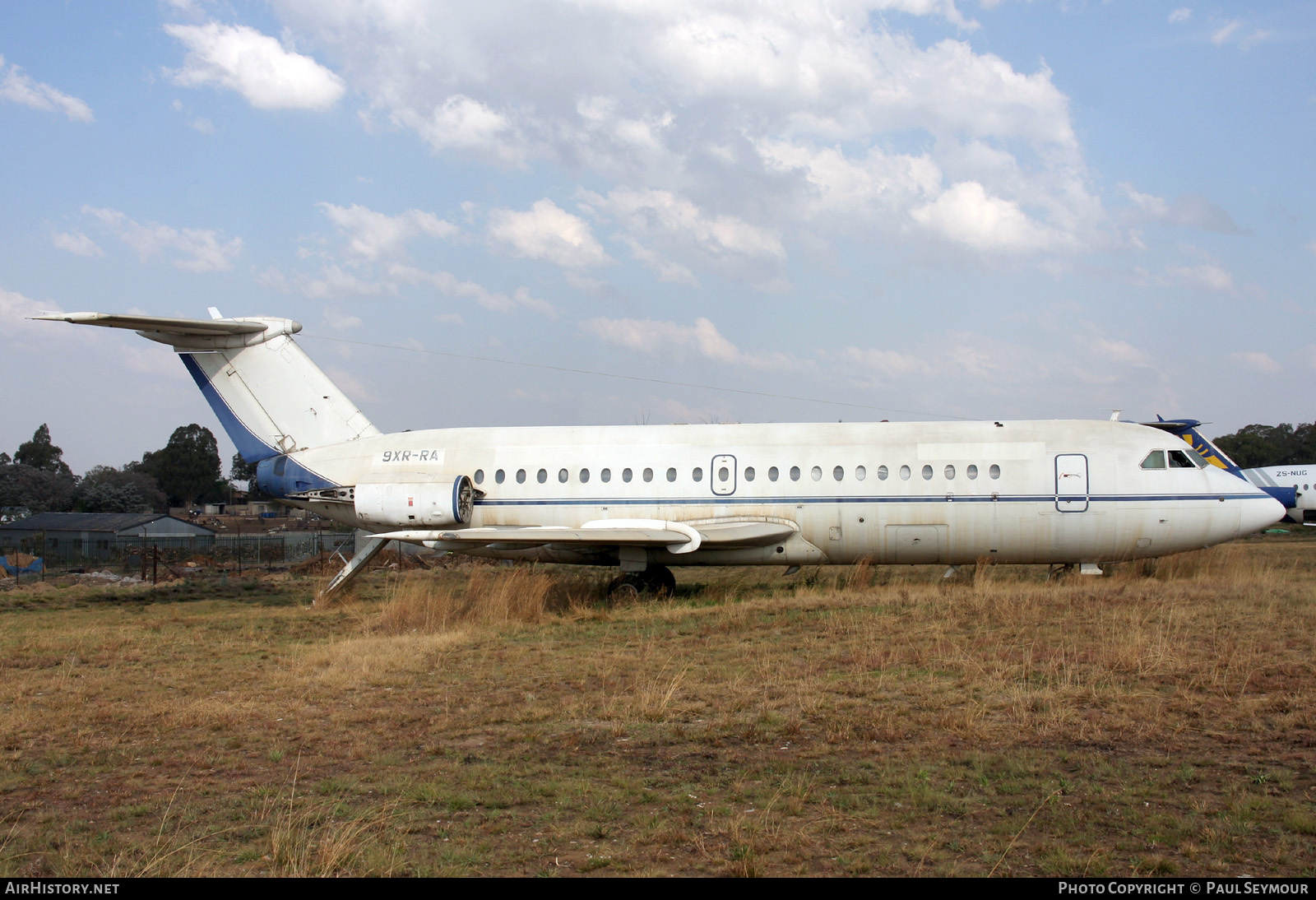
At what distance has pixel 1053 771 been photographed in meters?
6.34

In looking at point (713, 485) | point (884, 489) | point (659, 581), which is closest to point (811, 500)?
point (884, 489)

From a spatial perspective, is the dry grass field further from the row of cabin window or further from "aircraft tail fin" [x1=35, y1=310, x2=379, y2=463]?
"aircraft tail fin" [x1=35, y1=310, x2=379, y2=463]

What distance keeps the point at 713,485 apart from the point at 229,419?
10952mm

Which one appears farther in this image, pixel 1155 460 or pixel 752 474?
pixel 752 474

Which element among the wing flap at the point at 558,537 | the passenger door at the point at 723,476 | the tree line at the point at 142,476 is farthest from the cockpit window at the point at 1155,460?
the tree line at the point at 142,476

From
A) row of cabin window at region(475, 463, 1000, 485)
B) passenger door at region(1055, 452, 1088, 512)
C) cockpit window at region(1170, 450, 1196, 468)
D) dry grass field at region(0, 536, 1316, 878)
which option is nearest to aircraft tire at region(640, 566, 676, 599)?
row of cabin window at region(475, 463, 1000, 485)

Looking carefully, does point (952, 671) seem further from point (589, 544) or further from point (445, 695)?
point (589, 544)

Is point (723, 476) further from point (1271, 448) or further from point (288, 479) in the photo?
point (1271, 448)

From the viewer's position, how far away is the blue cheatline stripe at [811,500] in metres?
17.0

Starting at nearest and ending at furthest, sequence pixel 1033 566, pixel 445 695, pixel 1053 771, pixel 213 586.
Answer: pixel 1053 771, pixel 445 695, pixel 1033 566, pixel 213 586

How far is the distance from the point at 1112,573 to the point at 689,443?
897 cm

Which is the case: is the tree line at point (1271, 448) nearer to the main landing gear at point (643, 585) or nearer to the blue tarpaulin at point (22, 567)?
the main landing gear at point (643, 585)

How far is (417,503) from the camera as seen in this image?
62.2 ft

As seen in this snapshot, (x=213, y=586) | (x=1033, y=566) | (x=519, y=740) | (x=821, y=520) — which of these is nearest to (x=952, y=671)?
(x=519, y=740)
